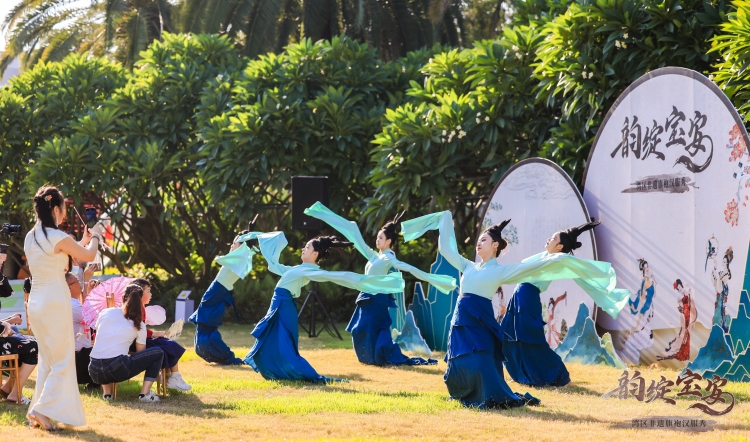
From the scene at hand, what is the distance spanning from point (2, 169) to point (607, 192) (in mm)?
11011

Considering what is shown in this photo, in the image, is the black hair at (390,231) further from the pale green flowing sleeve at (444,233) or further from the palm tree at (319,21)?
the palm tree at (319,21)

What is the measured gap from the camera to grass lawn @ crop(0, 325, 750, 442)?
5707 mm

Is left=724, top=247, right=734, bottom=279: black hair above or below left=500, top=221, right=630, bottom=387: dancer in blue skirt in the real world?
above

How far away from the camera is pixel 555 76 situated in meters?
10.3

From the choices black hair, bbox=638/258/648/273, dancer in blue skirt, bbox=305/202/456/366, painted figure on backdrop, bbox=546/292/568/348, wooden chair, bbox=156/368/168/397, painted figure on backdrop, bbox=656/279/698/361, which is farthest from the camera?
painted figure on backdrop, bbox=546/292/568/348

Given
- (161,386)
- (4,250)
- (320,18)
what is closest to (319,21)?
(320,18)

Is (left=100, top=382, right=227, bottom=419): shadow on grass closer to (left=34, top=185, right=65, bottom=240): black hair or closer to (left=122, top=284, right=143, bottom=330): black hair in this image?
(left=122, top=284, right=143, bottom=330): black hair

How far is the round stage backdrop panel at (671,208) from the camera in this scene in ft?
26.6

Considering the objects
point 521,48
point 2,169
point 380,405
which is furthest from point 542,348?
point 2,169

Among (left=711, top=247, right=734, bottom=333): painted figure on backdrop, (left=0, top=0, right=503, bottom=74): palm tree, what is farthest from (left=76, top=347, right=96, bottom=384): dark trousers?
(left=0, top=0, right=503, bottom=74): palm tree

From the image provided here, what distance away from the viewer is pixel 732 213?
8.05m

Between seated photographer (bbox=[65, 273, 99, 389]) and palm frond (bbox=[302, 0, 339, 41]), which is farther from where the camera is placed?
palm frond (bbox=[302, 0, 339, 41])

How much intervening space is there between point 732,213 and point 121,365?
5.39 meters

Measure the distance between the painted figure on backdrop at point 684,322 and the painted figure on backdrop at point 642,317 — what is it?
305 millimetres
